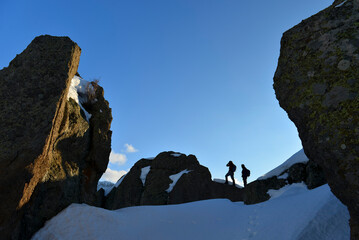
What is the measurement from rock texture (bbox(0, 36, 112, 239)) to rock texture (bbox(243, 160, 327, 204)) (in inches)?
388

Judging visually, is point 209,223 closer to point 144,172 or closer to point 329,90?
point 329,90

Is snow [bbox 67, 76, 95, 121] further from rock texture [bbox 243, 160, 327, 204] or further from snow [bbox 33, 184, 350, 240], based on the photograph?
rock texture [bbox 243, 160, 327, 204]

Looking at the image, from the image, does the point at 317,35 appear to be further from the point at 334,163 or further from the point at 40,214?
the point at 40,214

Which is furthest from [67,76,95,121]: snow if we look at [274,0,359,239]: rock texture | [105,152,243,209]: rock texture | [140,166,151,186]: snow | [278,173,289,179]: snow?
[140,166,151,186]: snow

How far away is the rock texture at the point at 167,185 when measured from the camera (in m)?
21.2

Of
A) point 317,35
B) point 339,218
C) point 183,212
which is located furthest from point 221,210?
point 317,35

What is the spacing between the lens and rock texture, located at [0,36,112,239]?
19.6 ft

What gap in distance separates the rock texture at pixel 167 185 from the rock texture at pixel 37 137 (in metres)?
13.1

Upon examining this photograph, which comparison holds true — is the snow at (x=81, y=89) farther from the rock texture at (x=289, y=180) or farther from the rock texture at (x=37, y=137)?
the rock texture at (x=289, y=180)

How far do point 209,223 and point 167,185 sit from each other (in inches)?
548

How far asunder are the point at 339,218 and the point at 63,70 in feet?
29.1

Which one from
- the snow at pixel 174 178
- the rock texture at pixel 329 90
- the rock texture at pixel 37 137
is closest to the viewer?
the rock texture at pixel 329 90

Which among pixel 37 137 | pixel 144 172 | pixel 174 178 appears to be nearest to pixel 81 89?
pixel 37 137

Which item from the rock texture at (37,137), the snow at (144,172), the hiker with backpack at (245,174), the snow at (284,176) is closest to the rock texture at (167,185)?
the snow at (144,172)
